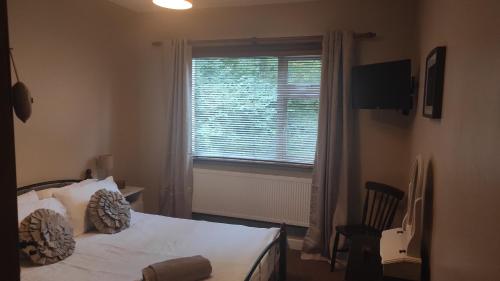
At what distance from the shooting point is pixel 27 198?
2557 mm

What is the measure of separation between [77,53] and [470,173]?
137 inches

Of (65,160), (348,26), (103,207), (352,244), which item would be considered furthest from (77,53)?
(352,244)

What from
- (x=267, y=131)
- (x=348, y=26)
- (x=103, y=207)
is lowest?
(x=103, y=207)

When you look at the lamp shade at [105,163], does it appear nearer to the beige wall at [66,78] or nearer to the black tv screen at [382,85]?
the beige wall at [66,78]

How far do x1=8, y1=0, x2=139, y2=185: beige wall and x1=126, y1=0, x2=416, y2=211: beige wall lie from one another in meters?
0.39

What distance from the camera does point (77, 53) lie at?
11.1ft

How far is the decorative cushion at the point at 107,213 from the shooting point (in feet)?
8.95

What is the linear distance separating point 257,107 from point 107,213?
1876 millimetres

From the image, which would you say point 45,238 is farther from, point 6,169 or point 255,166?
point 255,166

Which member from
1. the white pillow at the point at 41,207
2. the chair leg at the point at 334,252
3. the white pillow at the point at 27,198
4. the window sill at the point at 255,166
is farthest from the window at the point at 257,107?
the white pillow at the point at 27,198

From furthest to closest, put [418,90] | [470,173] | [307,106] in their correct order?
[307,106], [418,90], [470,173]

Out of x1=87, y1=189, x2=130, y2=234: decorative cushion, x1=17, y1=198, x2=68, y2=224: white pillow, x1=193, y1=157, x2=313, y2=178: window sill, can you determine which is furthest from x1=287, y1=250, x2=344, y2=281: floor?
x1=17, y1=198, x2=68, y2=224: white pillow

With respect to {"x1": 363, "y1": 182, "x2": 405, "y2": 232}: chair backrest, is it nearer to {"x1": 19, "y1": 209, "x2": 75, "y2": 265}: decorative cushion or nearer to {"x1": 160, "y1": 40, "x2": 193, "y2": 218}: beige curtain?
{"x1": 160, "y1": 40, "x2": 193, "y2": 218}: beige curtain

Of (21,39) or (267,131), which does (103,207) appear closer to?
(21,39)
